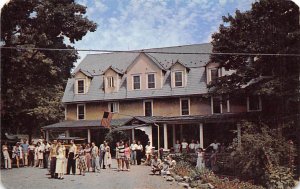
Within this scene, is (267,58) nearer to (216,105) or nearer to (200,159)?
(216,105)

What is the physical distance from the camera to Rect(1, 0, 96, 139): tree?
12124 mm

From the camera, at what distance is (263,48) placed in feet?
51.2

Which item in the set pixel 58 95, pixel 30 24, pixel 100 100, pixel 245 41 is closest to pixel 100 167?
pixel 58 95

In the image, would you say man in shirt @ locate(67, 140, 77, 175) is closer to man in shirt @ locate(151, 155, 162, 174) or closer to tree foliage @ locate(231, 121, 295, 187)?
man in shirt @ locate(151, 155, 162, 174)

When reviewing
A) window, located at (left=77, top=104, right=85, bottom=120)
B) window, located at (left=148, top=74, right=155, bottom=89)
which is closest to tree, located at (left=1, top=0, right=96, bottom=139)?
window, located at (left=77, top=104, right=85, bottom=120)

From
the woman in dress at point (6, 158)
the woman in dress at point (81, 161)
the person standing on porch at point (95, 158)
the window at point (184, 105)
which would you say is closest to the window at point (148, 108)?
the window at point (184, 105)

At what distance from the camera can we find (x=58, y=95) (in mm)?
14977

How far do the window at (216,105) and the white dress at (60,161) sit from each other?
7.86 meters

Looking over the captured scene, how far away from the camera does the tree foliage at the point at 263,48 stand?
587 inches

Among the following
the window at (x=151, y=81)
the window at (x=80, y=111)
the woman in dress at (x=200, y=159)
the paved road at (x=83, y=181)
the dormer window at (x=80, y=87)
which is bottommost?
the paved road at (x=83, y=181)

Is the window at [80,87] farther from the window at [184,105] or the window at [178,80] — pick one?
the window at [184,105]

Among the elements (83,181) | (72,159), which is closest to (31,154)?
(72,159)

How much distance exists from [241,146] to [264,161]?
1.03 meters

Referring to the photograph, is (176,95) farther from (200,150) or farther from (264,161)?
(264,161)
